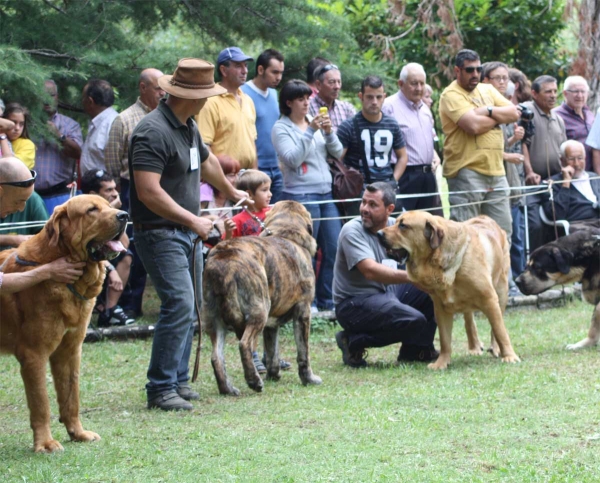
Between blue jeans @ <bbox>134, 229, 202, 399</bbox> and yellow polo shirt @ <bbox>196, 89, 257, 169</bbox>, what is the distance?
9.15 feet

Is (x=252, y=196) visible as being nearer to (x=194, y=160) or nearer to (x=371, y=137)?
(x=194, y=160)

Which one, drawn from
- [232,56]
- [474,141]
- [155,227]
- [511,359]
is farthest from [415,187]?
[155,227]

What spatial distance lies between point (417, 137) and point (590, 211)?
2.66 meters

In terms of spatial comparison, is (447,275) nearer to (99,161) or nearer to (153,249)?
(153,249)

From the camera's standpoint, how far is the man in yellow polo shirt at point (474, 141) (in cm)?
1008

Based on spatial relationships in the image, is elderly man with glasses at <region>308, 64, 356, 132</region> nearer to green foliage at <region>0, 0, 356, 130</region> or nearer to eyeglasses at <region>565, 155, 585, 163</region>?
green foliage at <region>0, 0, 356, 130</region>

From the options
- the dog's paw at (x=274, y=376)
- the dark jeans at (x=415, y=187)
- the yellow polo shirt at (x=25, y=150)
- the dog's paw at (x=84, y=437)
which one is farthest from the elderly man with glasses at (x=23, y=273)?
the dark jeans at (x=415, y=187)

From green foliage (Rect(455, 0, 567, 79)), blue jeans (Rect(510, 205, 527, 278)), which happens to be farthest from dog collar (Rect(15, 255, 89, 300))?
green foliage (Rect(455, 0, 567, 79))

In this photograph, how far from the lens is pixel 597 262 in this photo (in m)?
8.75

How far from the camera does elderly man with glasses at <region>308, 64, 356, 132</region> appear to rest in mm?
10109

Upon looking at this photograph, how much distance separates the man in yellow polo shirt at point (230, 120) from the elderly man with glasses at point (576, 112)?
15.5 ft

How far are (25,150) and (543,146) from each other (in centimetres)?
629

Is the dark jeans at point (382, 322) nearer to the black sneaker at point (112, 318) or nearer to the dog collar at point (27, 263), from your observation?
the black sneaker at point (112, 318)

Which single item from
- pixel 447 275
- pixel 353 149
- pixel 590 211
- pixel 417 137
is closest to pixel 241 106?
pixel 353 149
